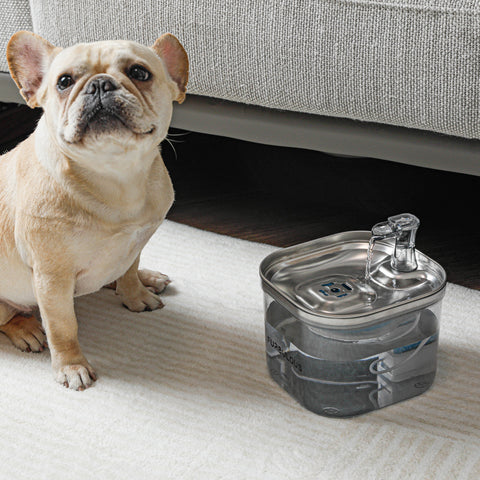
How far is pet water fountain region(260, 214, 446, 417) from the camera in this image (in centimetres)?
93

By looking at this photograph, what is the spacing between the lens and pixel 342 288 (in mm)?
983

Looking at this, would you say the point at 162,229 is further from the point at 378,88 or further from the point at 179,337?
the point at 378,88

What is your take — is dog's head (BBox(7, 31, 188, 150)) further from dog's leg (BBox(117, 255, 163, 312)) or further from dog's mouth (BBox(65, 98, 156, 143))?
dog's leg (BBox(117, 255, 163, 312))

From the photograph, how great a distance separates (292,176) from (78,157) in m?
0.87

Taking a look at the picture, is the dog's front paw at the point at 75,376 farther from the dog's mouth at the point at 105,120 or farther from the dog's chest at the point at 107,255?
the dog's mouth at the point at 105,120

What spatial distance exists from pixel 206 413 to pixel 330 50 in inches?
23.5

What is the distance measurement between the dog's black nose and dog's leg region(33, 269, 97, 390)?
267mm

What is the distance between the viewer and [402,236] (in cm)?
99

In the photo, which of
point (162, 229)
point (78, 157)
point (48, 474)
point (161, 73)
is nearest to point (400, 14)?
point (161, 73)

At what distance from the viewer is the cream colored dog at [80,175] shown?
901 millimetres

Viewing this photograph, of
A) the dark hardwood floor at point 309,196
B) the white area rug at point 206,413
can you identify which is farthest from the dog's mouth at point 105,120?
the dark hardwood floor at point 309,196

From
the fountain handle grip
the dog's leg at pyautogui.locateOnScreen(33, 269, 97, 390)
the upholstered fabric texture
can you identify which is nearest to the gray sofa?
the upholstered fabric texture

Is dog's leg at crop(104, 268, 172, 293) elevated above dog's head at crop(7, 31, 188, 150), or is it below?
below

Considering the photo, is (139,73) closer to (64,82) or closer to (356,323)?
(64,82)
